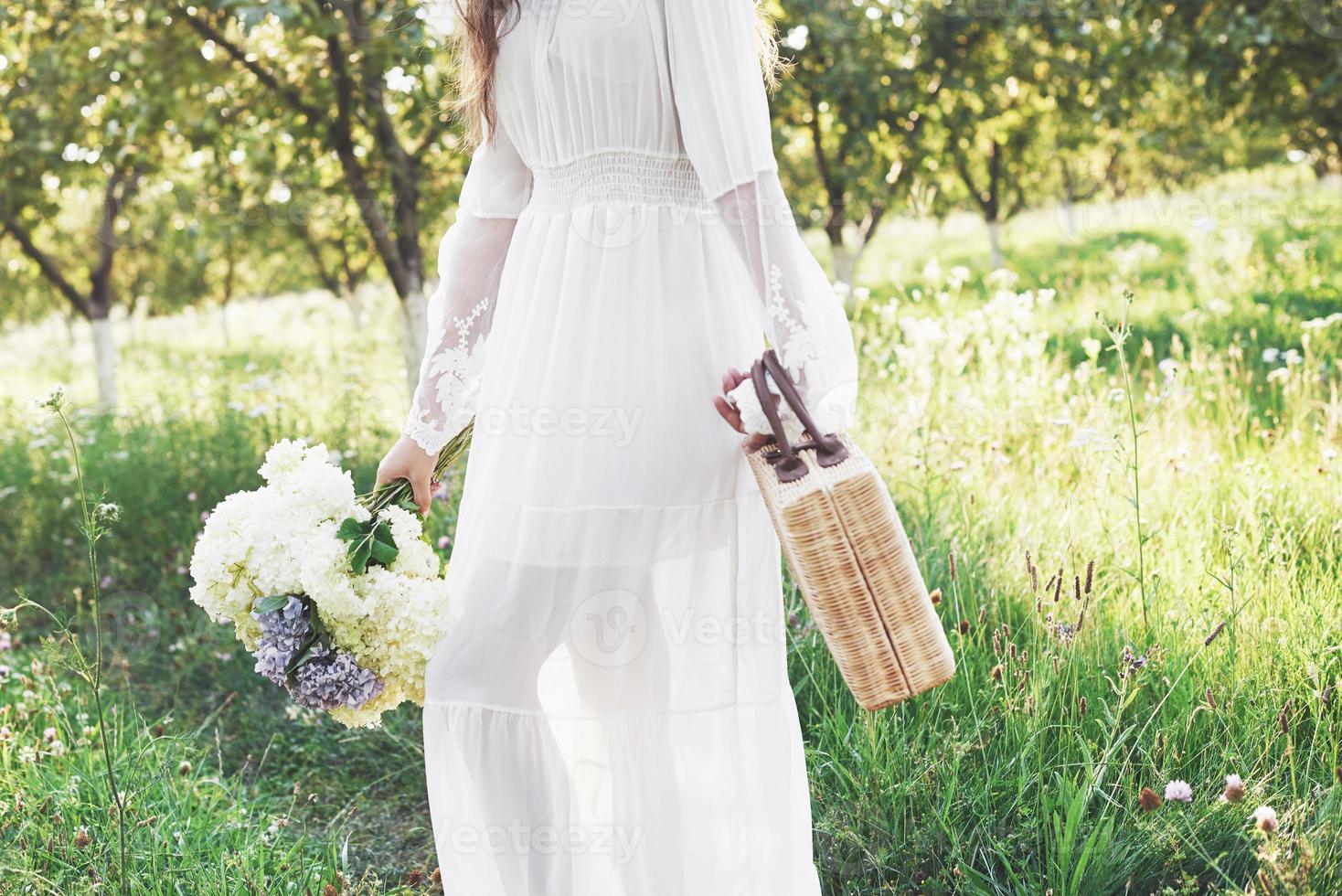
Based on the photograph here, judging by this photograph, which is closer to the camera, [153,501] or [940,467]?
[940,467]

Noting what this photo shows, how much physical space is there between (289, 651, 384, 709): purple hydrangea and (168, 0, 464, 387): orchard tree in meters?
3.72

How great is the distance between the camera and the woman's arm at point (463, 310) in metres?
2.11

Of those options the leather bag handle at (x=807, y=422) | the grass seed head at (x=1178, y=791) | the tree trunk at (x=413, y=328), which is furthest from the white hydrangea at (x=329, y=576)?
the tree trunk at (x=413, y=328)

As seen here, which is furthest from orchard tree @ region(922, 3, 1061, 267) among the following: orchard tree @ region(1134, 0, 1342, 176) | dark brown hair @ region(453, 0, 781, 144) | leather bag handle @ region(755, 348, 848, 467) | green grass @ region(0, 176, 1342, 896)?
leather bag handle @ region(755, 348, 848, 467)

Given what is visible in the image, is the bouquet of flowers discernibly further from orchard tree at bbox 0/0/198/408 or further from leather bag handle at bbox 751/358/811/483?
orchard tree at bbox 0/0/198/408

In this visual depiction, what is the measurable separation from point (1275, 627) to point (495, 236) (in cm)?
205

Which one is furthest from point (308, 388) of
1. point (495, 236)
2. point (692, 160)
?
point (692, 160)

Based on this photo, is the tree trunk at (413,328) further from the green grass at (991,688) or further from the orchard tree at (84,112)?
the orchard tree at (84,112)

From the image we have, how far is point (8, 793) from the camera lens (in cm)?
278

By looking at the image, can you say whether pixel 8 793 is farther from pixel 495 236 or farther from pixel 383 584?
pixel 495 236

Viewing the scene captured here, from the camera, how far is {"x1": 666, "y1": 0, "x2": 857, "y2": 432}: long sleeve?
1724mm

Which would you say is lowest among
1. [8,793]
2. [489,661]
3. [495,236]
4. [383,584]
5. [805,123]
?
[8,793]

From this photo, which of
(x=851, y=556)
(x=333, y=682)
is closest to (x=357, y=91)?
(x=333, y=682)

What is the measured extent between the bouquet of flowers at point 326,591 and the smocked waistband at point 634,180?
0.65 meters
